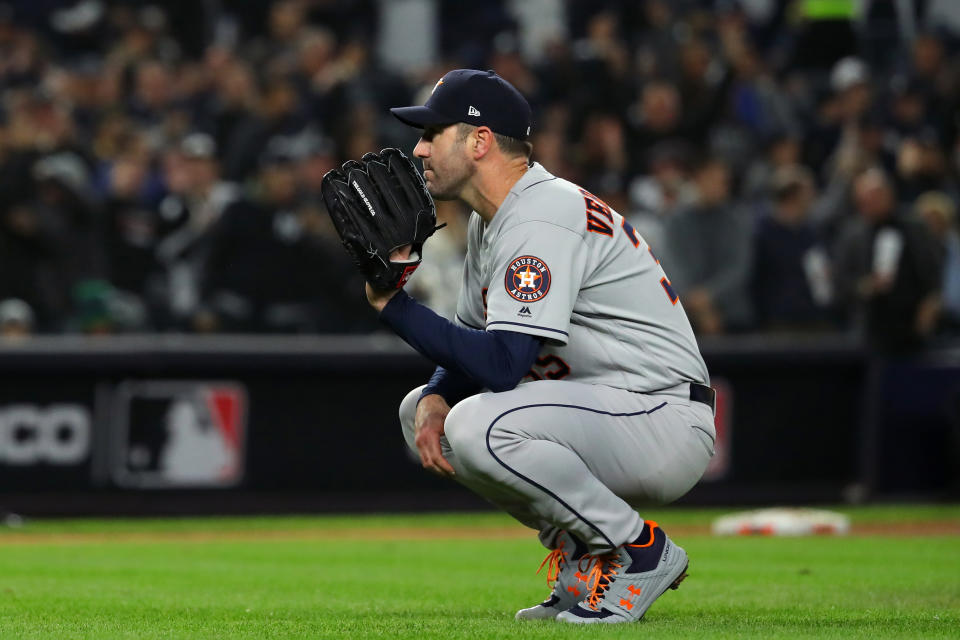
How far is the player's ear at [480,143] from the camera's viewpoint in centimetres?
500

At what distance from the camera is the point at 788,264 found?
12477 millimetres

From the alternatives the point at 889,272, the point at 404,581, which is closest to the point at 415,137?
the point at 889,272

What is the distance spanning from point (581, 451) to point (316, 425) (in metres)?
6.86

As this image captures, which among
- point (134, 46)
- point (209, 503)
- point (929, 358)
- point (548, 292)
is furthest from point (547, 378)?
point (134, 46)

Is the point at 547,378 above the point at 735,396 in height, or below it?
above

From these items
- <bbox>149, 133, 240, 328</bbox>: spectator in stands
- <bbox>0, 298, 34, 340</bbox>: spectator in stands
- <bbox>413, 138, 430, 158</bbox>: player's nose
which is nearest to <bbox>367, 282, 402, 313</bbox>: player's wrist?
<bbox>413, 138, 430, 158</bbox>: player's nose

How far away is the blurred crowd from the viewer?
40.1 feet

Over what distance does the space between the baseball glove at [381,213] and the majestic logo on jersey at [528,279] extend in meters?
0.32

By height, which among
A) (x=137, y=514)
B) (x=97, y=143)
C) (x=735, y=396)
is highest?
(x=97, y=143)

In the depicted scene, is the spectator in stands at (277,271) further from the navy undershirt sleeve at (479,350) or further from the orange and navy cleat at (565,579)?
the navy undershirt sleeve at (479,350)

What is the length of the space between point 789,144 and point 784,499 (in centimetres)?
381

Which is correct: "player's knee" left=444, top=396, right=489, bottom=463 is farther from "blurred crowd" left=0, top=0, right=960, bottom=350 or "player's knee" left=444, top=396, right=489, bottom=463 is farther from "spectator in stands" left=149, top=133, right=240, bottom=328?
"spectator in stands" left=149, top=133, right=240, bottom=328

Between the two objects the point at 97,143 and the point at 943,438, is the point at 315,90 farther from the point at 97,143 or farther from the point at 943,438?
the point at 943,438

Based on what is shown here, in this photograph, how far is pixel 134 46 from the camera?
A: 609 inches
